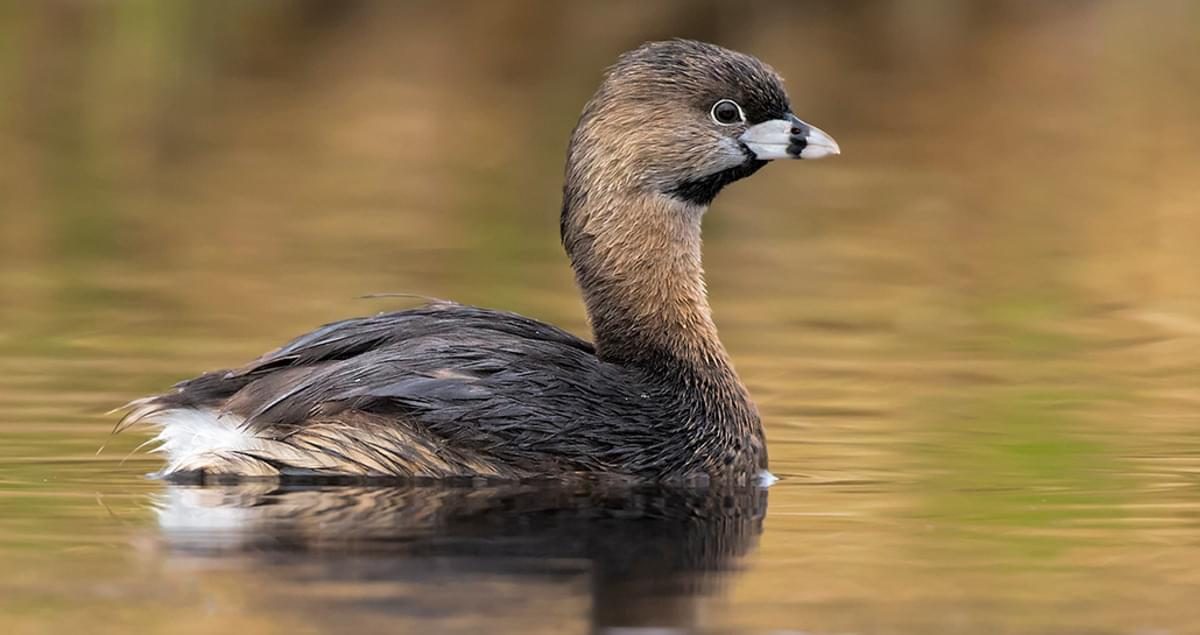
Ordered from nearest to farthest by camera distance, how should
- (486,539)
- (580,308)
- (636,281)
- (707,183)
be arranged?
(486,539) → (636,281) → (707,183) → (580,308)

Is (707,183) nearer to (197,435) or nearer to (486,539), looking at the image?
(197,435)

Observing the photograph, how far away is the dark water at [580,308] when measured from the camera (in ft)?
20.5

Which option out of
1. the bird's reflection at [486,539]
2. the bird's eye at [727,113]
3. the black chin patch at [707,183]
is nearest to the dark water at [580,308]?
the bird's reflection at [486,539]

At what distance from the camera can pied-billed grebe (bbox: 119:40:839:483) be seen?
7762mm

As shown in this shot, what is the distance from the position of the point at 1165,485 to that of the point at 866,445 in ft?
3.96

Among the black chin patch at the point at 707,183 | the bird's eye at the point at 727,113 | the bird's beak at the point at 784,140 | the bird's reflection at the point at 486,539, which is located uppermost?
the bird's eye at the point at 727,113

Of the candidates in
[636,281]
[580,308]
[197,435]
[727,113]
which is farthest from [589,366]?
[580,308]

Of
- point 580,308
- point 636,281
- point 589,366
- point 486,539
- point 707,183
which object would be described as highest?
point 707,183

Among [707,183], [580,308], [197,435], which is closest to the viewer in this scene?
[197,435]

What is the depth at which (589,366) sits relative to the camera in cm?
815

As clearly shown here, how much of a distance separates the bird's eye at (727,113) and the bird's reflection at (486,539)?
149 cm

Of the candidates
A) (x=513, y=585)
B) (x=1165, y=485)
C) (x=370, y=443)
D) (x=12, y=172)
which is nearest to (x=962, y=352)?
(x=1165, y=485)

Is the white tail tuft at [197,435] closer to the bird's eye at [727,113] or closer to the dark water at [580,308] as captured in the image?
the dark water at [580,308]

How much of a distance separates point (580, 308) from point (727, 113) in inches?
124
